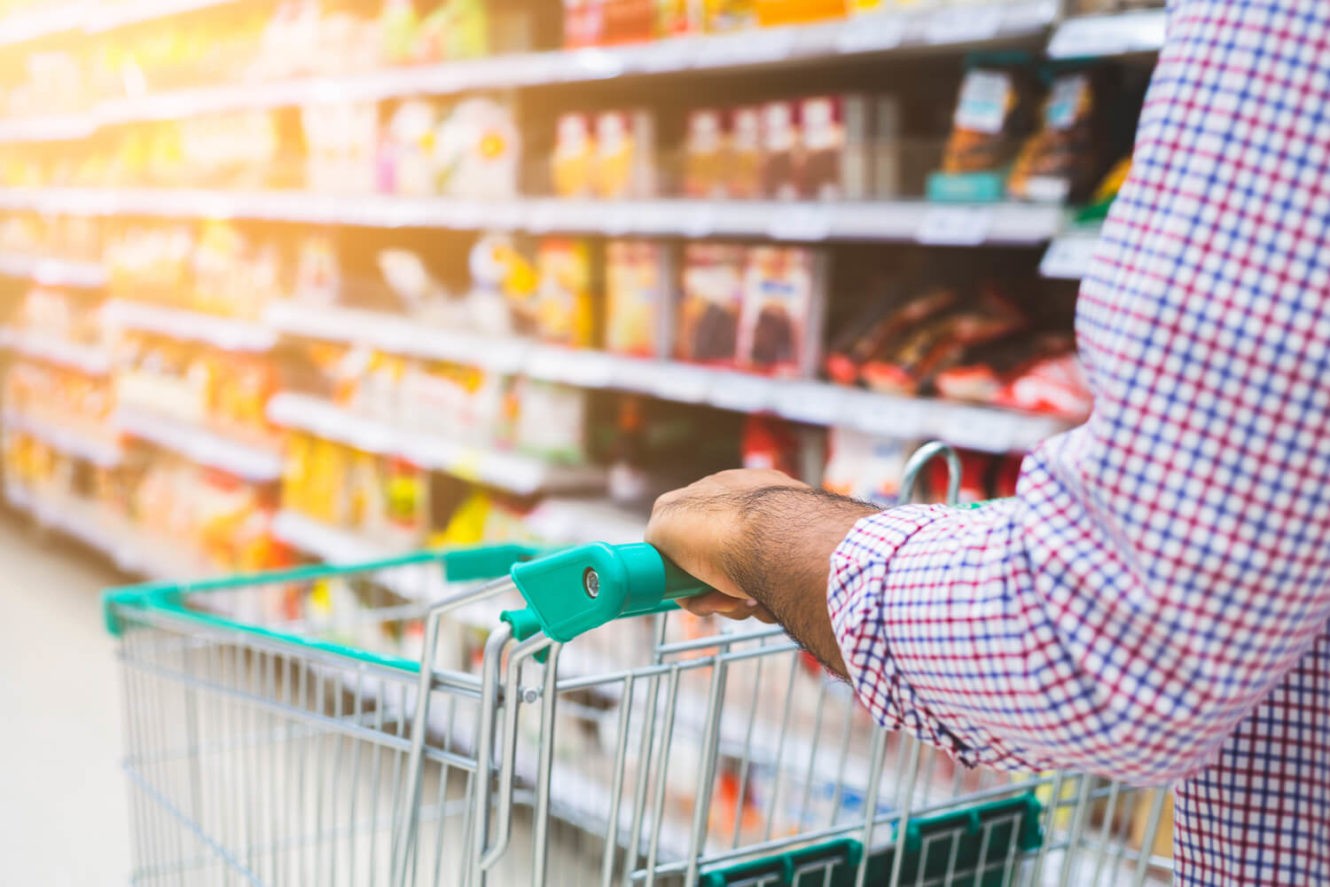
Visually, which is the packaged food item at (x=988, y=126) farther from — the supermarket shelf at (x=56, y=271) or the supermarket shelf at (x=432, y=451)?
the supermarket shelf at (x=56, y=271)

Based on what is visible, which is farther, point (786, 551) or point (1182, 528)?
point (786, 551)

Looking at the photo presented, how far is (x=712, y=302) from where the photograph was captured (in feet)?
8.50

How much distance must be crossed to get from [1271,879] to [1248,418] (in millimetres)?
323

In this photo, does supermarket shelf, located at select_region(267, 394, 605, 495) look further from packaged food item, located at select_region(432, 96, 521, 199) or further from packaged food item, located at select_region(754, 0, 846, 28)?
packaged food item, located at select_region(754, 0, 846, 28)

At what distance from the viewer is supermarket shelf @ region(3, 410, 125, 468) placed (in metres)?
5.20

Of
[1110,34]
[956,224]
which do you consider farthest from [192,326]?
[1110,34]

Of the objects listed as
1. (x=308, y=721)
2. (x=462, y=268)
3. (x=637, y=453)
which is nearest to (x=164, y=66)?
(x=462, y=268)

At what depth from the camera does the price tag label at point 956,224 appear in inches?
76.5

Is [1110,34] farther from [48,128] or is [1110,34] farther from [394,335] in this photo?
[48,128]

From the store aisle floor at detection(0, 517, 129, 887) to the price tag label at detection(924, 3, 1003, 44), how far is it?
249cm

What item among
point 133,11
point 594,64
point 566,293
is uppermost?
point 133,11

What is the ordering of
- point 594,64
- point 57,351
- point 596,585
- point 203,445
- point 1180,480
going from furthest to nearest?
point 57,351
point 203,445
point 594,64
point 596,585
point 1180,480

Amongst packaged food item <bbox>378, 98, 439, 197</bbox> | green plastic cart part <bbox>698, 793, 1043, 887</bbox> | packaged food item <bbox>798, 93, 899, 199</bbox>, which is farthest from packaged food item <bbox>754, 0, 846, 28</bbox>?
green plastic cart part <bbox>698, 793, 1043, 887</bbox>

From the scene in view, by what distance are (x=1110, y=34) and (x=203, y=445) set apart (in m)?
3.66
